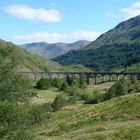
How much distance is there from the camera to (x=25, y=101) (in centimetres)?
3734

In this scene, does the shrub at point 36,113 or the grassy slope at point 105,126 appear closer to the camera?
the shrub at point 36,113

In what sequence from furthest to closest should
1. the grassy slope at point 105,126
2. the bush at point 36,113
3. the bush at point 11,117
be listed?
the grassy slope at point 105,126, the bush at point 36,113, the bush at point 11,117

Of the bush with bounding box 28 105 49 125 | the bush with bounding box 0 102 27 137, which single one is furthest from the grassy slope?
the bush with bounding box 0 102 27 137

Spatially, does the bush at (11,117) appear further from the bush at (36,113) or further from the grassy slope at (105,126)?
the grassy slope at (105,126)

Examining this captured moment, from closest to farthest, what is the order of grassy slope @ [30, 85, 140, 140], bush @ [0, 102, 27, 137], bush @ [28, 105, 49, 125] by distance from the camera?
bush @ [0, 102, 27, 137] < bush @ [28, 105, 49, 125] < grassy slope @ [30, 85, 140, 140]

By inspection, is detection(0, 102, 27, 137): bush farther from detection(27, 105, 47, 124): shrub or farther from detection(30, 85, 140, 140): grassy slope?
detection(30, 85, 140, 140): grassy slope

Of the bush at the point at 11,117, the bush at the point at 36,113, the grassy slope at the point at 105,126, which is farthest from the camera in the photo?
the grassy slope at the point at 105,126

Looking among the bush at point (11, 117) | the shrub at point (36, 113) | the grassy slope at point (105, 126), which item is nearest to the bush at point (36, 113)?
the shrub at point (36, 113)

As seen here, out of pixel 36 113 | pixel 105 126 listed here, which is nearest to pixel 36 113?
pixel 36 113

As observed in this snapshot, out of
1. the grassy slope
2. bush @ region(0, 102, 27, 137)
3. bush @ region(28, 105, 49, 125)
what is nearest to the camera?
bush @ region(0, 102, 27, 137)

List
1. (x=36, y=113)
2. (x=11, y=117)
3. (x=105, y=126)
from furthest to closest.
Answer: (x=105, y=126) < (x=36, y=113) < (x=11, y=117)

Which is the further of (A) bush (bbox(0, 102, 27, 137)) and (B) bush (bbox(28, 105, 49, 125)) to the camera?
(B) bush (bbox(28, 105, 49, 125))

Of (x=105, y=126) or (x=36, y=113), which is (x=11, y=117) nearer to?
(x=36, y=113)

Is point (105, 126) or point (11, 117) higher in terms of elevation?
point (11, 117)
